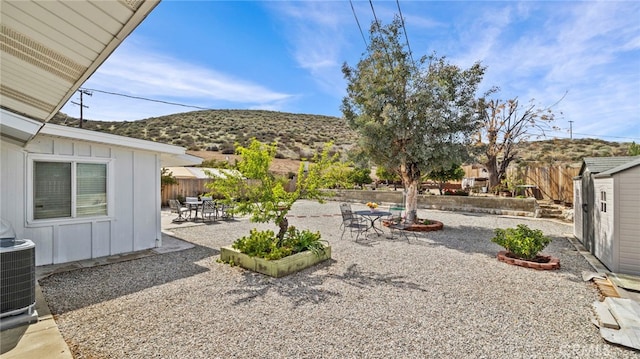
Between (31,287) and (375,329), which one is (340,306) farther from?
(31,287)

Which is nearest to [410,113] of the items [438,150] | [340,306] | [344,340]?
[438,150]

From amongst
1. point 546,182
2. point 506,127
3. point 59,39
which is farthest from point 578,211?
point 506,127

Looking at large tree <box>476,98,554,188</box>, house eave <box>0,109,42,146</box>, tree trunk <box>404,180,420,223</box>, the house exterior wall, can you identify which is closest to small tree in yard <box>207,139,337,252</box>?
the house exterior wall

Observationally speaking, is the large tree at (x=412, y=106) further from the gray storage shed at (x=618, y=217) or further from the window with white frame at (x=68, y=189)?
the window with white frame at (x=68, y=189)

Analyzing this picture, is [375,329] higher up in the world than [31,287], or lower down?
lower down

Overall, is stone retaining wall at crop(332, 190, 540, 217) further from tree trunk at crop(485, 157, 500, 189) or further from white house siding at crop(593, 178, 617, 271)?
white house siding at crop(593, 178, 617, 271)

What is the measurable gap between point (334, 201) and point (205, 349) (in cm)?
1806

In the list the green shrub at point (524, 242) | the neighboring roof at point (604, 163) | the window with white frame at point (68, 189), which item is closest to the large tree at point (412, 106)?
the neighboring roof at point (604, 163)

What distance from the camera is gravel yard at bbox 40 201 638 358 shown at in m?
3.09

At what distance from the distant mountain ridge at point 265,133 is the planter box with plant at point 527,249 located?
22.7 metres

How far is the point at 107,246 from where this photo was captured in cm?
643

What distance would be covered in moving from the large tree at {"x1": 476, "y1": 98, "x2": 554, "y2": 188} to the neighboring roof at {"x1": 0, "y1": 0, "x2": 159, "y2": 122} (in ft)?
63.3

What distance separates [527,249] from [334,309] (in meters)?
4.48

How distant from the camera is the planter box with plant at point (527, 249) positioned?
5.89 meters
